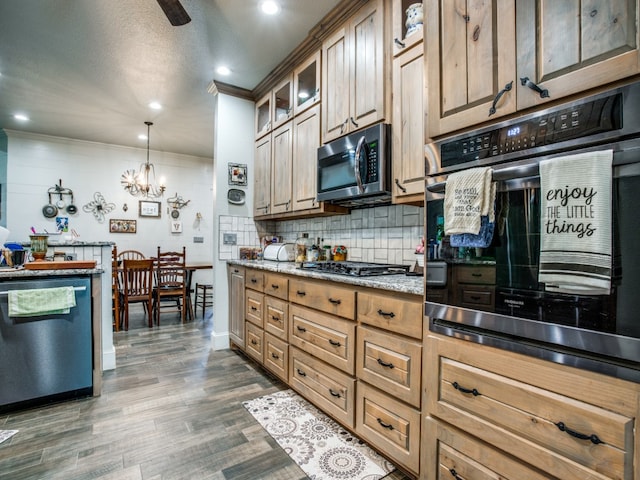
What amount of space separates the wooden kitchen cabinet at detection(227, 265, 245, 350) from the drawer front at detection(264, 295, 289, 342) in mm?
509

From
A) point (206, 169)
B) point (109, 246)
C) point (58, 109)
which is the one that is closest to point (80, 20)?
point (109, 246)

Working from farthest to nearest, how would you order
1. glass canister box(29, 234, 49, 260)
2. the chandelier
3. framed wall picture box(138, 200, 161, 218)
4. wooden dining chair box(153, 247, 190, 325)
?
1. framed wall picture box(138, 200, 161, 218)
2. the chandelier
3. wooden dining chair box(153, 247, 190, 325)
4. glass canister box(29, 234, 49, 260)

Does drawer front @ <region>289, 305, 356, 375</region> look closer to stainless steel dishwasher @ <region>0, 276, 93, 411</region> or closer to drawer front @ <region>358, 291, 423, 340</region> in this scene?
drawer front @ <region>358, 291, 423, 340</region>

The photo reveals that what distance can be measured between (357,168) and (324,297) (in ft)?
2.68

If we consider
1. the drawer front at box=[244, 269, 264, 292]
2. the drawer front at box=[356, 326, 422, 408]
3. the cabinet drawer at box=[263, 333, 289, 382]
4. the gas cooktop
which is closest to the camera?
the drawer front at box=[356, 326, 422, 408]

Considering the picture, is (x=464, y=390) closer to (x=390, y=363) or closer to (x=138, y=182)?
(x=390, y=363)

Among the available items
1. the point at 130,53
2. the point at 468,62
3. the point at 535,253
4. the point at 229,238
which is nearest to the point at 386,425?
the point at 535,253

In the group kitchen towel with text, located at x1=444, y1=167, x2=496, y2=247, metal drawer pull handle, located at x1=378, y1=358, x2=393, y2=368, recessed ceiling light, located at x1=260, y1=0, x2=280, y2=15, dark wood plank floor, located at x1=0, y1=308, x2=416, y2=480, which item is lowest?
dark wood plank floor, located at x1=0, y1=308, x2=416, y2=480

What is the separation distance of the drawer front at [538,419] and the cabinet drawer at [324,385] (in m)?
0.62

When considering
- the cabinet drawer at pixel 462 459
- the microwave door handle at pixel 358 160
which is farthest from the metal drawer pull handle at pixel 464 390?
the microwave door handle at pixel 358 160

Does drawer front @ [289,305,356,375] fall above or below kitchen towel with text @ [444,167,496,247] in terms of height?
below

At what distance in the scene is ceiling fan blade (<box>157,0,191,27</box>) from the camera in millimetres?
1788

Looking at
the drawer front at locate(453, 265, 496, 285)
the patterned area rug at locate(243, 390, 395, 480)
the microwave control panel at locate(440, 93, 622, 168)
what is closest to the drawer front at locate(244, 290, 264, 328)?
the patterned area rug at locate(243, 390, 395, 480)

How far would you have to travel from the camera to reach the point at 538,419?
99 centimetres
